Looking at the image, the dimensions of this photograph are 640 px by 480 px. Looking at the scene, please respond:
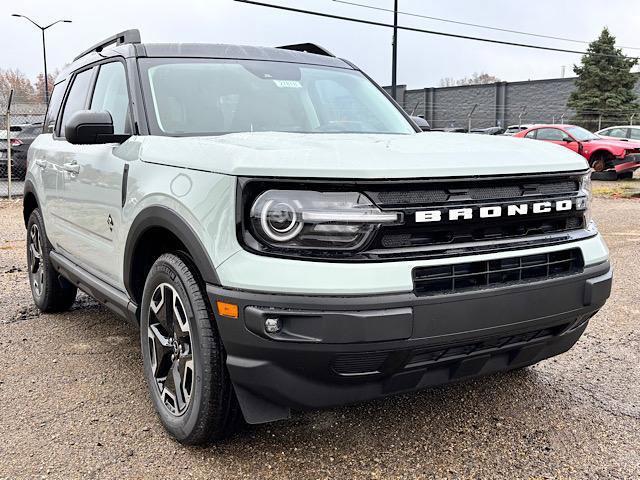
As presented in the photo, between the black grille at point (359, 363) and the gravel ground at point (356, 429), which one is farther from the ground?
the black grille at point (359, 363)

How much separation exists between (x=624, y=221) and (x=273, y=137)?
28.9 ft

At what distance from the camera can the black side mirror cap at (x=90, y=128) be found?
322 cm

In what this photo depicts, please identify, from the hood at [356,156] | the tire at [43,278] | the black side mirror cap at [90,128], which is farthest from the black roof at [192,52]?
the tire at [43,278]

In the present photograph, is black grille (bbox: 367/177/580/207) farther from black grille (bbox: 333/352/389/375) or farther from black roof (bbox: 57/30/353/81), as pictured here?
black roof (bbox: 57/30/353/81)

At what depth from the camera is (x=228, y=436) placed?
9.36 feet

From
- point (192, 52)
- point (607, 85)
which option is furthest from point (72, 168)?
point (607, 85)

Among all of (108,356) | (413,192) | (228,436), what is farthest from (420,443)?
(108,356)

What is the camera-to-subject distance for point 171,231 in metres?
2.74

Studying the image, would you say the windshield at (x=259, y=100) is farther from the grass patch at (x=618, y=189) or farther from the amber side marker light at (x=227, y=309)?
the grass patch at (x=618, y=189)

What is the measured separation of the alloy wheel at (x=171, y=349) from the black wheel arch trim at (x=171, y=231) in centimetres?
27

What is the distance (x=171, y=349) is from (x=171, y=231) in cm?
58

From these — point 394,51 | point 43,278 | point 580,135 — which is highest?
point 394,51

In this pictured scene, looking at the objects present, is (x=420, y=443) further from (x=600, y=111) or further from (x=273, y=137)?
(x=600, y=111)

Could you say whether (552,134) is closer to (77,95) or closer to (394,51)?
(394,51)
